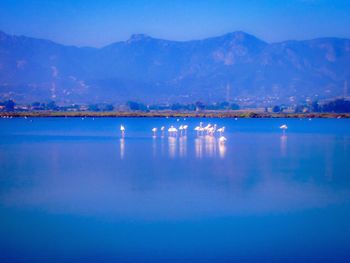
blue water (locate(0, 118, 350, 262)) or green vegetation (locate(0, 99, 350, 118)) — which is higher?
blue water (locate(0, 118, 350, 262))

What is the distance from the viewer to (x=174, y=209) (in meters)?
16.9

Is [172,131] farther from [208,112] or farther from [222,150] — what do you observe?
[208,112]

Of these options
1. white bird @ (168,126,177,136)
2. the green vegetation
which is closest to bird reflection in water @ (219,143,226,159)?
white bird @ (168,126,177,136)

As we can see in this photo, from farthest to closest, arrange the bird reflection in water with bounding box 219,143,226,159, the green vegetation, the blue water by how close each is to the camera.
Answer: the green vegetation → the bird reflection in water with bounding box 219,143,226,159 → the blue water

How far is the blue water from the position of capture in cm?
1272

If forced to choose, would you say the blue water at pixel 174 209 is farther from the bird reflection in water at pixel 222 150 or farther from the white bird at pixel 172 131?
the white bird at pixel 172 131

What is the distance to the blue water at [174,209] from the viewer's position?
1272 centimetres

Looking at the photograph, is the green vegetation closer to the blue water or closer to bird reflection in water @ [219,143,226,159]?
bird reflection in water @ [219,143,226,159]

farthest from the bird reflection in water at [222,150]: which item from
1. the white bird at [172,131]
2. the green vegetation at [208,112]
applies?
the green vegetation at [208,112]

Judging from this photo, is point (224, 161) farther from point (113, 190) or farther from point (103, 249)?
point (103, 249)

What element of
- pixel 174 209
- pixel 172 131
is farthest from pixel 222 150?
pixel 174 209

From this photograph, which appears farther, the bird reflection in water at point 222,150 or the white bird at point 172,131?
the white bird at point 172,131

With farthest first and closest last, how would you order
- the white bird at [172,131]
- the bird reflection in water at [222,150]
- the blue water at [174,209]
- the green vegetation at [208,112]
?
1. the green vegetation at [208,112]
2. the white bird at [172,131]
3. the bird reflection in water at [222,150]
4. the blue water at [174,209]

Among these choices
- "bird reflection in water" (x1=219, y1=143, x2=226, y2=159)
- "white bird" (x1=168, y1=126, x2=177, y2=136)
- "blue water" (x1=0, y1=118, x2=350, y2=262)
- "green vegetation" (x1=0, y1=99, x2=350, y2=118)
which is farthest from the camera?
"green vegetation" (x1=0, y1=99, x2=350, y2=118)
